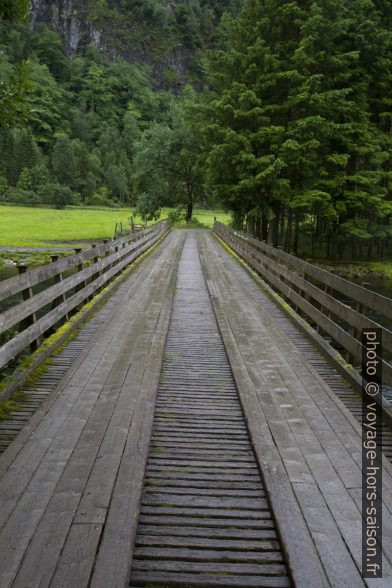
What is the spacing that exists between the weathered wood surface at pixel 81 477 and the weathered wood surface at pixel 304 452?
1017mm

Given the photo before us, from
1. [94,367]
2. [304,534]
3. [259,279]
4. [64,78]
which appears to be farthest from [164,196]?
[64,78]

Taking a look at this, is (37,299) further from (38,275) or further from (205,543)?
(205,543)

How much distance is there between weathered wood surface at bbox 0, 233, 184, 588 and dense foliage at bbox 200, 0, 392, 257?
1562 cm

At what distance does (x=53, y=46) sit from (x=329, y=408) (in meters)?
195

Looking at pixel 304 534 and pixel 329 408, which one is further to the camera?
pixel 329 408

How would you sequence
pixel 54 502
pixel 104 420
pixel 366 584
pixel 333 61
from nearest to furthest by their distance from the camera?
pixel 366 584
pixel 54 502
pixel 104 420
pixel 333 61

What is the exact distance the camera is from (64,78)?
16438 centimetres

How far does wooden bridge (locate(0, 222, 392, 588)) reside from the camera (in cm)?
253

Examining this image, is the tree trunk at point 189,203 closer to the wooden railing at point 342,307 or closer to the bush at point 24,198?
the wooden railing at point 342,307

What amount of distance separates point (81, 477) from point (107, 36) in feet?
698

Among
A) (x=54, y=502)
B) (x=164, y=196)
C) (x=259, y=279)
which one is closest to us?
(x=54, y=502)

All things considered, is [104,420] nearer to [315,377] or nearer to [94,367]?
[94,367]

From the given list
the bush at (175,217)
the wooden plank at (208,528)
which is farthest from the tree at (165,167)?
the wooden plank at (208,528)

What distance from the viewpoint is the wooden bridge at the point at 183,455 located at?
8.29 ft
